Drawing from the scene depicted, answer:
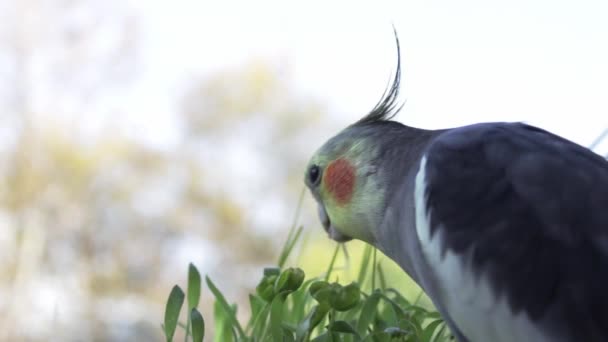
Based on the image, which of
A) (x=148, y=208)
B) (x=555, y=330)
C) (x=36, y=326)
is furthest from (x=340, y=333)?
(x=148, y=208)

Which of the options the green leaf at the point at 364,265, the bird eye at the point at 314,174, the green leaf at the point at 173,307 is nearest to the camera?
the green leaf at the point at 173,307

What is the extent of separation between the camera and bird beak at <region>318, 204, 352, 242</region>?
3.10 feet

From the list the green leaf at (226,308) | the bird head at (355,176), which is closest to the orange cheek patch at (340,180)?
the bird head at (355,176)

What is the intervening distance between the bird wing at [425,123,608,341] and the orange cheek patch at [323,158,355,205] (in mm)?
206

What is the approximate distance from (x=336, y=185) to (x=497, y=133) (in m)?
0.28

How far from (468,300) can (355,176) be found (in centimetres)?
30

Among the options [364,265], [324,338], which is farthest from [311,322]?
[364,265]

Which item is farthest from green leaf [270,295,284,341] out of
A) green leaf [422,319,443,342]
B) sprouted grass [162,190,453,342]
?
Result: green leaf [422,319,443,342]

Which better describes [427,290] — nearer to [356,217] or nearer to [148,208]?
[356,217]

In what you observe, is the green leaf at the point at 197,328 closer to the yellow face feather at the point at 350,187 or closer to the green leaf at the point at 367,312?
the green leaf at the point at 367,312

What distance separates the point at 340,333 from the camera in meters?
0.69

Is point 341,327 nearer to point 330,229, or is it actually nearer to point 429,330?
point 429,330

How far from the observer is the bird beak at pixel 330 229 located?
3.10 feet

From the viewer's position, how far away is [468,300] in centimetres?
62
